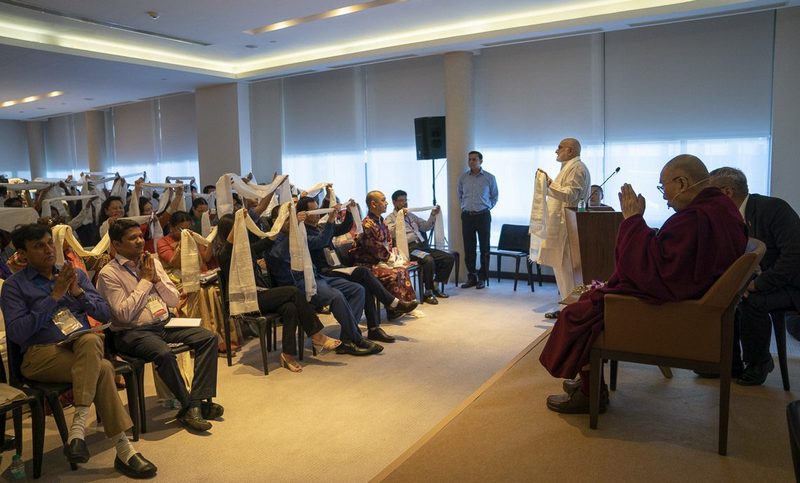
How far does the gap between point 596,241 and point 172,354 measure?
2832mm

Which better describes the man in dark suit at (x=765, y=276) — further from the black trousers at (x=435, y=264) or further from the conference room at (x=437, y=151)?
the black trousers at (x=435, y=264)

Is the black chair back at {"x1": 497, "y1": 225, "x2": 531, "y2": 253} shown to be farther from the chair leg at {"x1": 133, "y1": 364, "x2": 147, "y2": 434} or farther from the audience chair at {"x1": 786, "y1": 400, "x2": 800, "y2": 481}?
the audience chair at {"x1": 786, "y1": 400, "x2": 800, "y2": 481}

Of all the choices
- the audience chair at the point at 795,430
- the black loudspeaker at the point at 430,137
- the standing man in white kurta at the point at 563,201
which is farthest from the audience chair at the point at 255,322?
the black loudspeaker at the point at 430,137

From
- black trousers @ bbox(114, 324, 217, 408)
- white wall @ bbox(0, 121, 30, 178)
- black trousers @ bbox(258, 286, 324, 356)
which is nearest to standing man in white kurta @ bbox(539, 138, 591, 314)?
black trousers @ bbox(258, 286, 324, 356)

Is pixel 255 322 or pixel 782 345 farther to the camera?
pixel 255 322

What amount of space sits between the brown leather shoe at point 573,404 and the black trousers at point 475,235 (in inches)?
173

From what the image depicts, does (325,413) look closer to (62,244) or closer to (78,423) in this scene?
(78,423)

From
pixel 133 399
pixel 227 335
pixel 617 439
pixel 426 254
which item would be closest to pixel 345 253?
pixel 426 254

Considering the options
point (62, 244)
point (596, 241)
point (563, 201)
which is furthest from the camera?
point (563, 201)

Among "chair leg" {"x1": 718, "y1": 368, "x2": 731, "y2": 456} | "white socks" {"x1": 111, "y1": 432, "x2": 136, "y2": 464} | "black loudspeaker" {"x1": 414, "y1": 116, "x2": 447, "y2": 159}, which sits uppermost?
"black loudspeaker" {"x1": 414, "y1": 116, "x2": 447, "y2": 159}

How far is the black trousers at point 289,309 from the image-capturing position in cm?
452

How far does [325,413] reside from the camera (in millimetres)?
3768

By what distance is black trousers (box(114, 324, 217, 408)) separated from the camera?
11.1 feet

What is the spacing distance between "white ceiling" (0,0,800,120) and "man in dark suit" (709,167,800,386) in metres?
3.11
